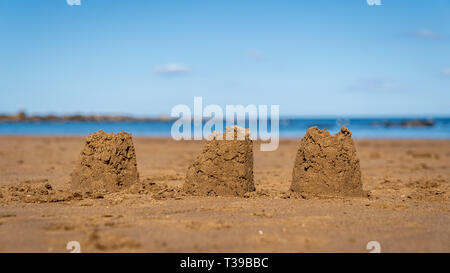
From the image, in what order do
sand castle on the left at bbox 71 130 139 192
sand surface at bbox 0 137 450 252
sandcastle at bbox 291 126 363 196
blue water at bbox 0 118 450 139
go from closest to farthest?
sand surface at bbox 0 137 450 252 → sandcastle at bbox 291 126 363 196 → sand castle on the left at bbox 71 130 139 192 → blue water at bbox 0 118 450 139

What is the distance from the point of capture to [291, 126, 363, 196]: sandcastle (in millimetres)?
6773

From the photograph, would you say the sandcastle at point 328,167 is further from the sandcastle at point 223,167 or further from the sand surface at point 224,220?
the sandcastle at point 223,167

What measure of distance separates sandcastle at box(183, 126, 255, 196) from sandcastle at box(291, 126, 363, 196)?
967 millimetres

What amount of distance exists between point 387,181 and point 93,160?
6205 mm

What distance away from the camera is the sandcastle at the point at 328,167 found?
6.77m

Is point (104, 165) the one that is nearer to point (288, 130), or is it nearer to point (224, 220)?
point (224, 220)

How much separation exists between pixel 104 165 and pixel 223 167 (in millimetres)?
2090

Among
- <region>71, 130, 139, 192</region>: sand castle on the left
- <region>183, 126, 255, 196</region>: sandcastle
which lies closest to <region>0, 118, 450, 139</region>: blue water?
<region>183, 126, 255, 196</region>: sandcastle

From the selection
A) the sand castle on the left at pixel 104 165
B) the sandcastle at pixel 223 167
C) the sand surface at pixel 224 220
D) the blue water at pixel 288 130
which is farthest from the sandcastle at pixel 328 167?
the blue water at pixel 288 130

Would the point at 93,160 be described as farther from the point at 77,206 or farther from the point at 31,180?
the point at 31,180

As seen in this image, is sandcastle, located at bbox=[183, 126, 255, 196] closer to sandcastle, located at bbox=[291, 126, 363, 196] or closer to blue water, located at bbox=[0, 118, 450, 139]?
sandcastle, located at bbox=[291, 126, 363, 196]

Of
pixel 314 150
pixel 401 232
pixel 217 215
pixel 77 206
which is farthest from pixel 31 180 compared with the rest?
pixel 401 232

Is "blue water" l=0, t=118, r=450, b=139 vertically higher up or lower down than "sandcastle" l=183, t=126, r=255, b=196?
higher up
